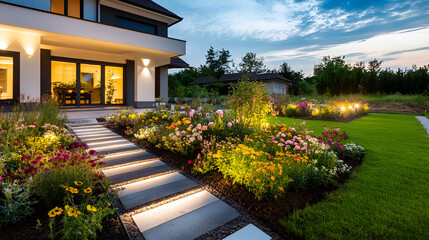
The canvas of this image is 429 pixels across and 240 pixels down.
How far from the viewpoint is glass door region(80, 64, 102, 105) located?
10.7 metres

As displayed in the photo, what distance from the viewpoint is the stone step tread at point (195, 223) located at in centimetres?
192

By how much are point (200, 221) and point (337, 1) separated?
14.1 meters

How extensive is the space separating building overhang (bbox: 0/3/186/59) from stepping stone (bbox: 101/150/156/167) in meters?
6.94

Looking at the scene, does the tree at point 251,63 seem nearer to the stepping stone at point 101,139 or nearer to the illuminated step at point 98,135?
the illuminated step at point 98,135

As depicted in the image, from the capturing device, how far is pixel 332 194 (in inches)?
104

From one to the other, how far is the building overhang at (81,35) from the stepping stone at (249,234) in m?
9.57

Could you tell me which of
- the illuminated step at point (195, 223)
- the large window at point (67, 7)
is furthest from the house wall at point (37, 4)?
the illuminated step at point (195, 223)

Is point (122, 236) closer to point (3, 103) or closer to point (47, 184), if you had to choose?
point (47, 184)

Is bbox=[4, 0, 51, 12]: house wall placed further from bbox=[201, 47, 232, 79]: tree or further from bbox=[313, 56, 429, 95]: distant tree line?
bbox=[201, 47, 232, 79]: tree

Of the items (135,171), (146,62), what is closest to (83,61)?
(146,62)

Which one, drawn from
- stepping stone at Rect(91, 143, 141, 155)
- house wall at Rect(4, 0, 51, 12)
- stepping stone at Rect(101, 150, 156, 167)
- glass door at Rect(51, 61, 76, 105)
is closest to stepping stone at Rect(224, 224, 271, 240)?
stepping stone at Rect(101, 150, 156, 167)

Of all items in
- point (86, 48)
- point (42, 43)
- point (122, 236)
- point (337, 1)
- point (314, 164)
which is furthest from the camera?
point (337, 1)

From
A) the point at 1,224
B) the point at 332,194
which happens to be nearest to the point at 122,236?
the point at 1,224

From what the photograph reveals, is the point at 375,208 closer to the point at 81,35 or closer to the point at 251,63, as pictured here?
the point at 81,35
